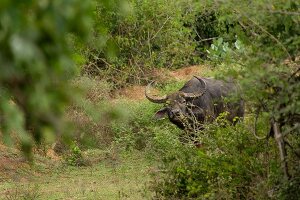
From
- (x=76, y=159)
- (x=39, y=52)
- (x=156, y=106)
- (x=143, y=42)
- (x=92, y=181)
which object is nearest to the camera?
(x=39, y=52)

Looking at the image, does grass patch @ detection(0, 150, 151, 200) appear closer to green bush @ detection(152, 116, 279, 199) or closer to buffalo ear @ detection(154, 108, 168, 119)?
buffalo ear @ detection(154, 108, 168, 119)

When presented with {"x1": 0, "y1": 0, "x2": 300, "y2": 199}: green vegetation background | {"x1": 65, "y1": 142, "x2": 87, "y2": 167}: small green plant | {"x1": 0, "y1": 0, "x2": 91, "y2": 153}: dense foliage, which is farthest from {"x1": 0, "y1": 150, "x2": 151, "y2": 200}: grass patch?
{"x1": 0, "y1": 0, "x2": 91, "y2": 153}: dense foliage

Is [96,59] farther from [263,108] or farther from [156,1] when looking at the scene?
[263,108]

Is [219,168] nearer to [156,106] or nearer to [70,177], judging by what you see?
Answer: [70,177]

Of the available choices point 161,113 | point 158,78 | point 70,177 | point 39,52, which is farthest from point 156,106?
point 39,52

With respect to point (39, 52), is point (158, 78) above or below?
below

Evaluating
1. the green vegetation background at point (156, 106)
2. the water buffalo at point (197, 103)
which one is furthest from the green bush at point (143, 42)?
the water buffalo at point (197, 103)

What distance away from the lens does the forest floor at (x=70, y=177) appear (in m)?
10.8

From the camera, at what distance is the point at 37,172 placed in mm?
12836

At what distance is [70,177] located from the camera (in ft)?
41.3


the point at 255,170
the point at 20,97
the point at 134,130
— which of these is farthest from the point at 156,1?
the point at 20,97

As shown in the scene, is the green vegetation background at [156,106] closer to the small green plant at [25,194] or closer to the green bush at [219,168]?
the green bush at [219,168]

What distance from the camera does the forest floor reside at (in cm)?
1080

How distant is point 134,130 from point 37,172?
9.57 ft
